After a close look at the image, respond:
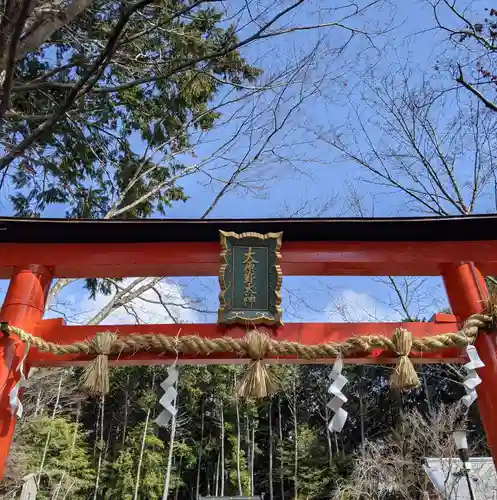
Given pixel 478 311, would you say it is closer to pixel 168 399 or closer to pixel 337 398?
pixel 337 398

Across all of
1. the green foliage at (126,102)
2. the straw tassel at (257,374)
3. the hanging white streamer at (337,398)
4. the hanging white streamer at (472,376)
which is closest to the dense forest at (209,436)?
the green foliage at (126,102)

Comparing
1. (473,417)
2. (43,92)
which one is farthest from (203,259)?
(473,417)

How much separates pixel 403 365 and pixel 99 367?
73.0 inches

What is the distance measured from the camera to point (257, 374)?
9.40 ft

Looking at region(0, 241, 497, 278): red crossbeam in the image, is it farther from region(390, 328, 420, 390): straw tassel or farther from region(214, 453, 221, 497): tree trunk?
region(214, 453, 221, 497): tree trunk

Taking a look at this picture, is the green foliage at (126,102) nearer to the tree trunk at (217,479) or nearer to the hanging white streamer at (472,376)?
the hanging white streamer at (472,376)

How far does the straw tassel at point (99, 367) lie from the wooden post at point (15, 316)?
1.67 feet

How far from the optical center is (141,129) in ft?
20.4

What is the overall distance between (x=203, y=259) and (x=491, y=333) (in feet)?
6.61

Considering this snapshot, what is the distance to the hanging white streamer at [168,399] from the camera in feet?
9.41

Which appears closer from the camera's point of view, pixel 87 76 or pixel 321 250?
pixel 87 76

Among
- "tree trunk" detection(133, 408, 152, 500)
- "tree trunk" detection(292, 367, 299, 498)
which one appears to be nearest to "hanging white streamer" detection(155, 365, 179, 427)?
"tree trunk" detection(133, 408, 152, 500)

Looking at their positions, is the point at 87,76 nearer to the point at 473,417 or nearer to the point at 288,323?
the point at 288,323

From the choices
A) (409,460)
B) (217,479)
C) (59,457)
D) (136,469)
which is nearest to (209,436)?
(217,479)
